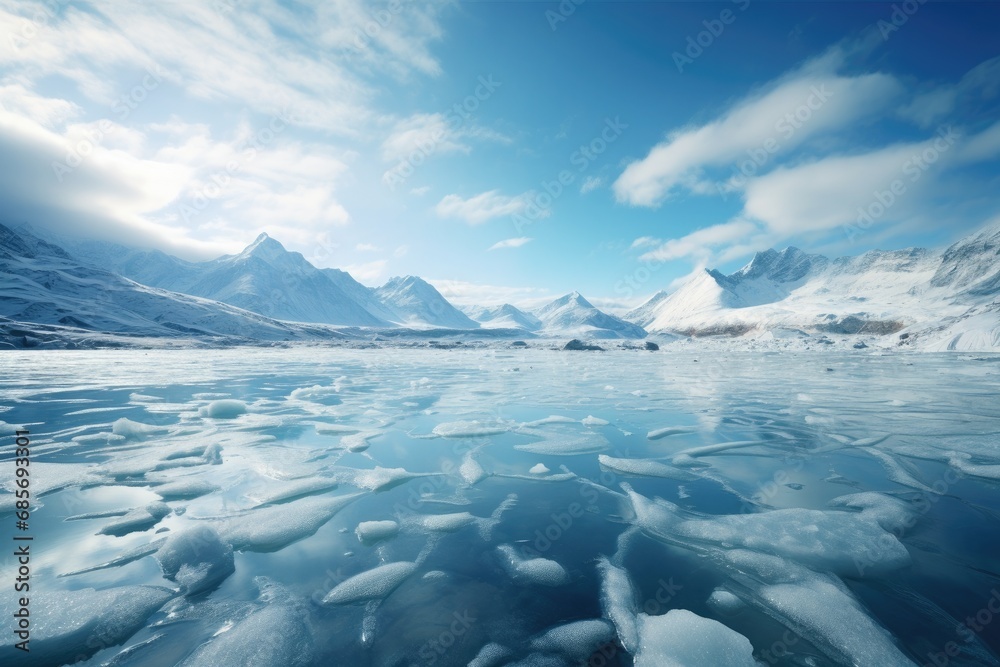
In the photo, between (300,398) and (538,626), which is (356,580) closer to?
(538,626)

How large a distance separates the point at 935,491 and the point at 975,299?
134m

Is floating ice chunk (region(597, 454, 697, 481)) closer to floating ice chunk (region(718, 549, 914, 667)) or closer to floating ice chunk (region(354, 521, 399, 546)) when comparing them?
floating ice chunk (region(718, 549, 914, 667))

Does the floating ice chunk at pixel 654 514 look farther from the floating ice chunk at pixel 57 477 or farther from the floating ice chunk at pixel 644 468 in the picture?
the floating ice chunk at pixel 57 477

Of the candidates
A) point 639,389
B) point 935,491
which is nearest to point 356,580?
point 935,491

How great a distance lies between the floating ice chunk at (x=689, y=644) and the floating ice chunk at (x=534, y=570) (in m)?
0.92

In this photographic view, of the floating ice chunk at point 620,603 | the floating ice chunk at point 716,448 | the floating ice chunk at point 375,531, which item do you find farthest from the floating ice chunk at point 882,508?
the floating ice chunk at point 375,531

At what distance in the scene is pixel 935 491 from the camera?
6078mm

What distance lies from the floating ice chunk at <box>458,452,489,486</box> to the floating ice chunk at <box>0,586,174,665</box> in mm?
4115

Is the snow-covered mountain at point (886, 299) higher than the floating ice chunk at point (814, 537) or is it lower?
higher

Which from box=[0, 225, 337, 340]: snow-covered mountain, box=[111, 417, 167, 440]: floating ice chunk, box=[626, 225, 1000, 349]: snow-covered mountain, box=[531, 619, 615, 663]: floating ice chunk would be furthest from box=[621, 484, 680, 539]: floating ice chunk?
box=[0, 225, 337, 340]: snow-covered mountain

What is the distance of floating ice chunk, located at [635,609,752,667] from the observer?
2.96 meters

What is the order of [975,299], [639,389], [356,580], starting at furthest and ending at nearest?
[975,299] < [639,389] < [356,580]

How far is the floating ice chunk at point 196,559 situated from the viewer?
3.93 metres

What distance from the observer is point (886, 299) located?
114250 millimetres
